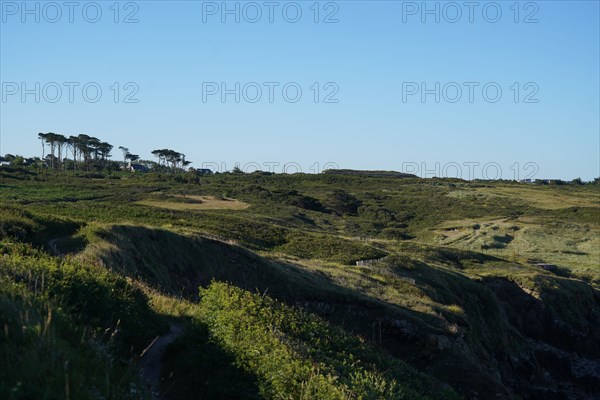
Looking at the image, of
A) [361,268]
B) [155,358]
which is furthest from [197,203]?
[155,358]

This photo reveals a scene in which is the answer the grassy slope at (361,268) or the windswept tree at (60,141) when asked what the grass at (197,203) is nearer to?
the grassy slope at (361,268)

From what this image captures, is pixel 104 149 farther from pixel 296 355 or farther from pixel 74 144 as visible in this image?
pixel 296 355

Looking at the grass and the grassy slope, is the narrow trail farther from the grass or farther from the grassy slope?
the grass

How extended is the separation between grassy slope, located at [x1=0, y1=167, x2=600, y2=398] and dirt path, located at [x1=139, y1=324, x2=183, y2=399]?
0.60 metres

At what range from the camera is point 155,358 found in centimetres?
1174

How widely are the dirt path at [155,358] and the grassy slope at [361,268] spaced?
602mm

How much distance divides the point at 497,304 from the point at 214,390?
2947cm

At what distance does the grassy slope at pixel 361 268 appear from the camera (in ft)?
75.6

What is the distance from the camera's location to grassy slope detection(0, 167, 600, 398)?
23.0 metres

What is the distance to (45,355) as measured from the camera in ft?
→ 21.0

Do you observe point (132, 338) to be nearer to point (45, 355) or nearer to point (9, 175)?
point (45, 355)

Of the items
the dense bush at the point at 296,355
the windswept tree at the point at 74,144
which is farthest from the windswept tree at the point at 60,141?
the dense bush at the point at 296,355

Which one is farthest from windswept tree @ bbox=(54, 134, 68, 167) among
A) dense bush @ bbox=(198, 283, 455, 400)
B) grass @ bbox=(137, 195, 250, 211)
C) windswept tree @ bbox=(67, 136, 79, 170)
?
dense bush @ bbox=(198, 283, 455, 400)

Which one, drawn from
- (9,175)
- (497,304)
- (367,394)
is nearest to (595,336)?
(497,304)
